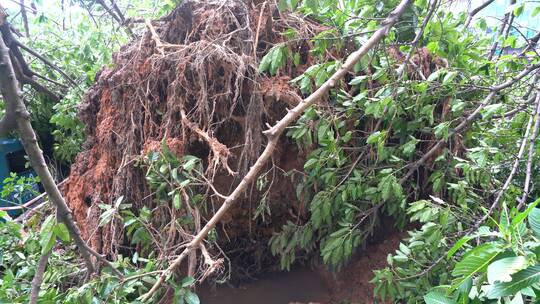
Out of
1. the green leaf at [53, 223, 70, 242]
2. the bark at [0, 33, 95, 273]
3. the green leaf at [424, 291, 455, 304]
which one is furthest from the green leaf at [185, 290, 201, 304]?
the green leaf at [424, 291, 455, 304]

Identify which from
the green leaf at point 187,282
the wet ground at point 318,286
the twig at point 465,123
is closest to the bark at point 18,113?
the green leaf at point 187,282

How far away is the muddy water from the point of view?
297 cm

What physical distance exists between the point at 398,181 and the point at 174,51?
1475 mm

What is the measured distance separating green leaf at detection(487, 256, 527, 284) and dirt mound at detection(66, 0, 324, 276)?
1416mm

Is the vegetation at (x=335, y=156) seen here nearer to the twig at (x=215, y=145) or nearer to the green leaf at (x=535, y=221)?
the twig at (x=215, y=145)

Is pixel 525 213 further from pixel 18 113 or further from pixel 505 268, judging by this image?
pixel 18 113

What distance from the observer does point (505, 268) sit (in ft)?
2.70

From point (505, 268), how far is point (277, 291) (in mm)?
2481

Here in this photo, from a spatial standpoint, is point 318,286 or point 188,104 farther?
point 318,286

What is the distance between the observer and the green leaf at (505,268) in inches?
31.7

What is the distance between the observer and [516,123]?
81.0 inches

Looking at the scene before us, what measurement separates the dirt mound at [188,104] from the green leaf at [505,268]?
142 centimetres

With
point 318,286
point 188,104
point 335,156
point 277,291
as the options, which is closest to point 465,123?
point 335,156

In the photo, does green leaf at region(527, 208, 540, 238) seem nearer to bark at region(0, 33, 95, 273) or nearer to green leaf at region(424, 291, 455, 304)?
green leaf at region(424, 291, 455, 304)
